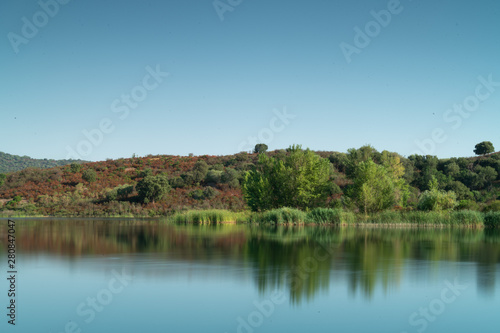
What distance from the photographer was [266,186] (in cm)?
4312

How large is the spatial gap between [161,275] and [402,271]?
7309 mm

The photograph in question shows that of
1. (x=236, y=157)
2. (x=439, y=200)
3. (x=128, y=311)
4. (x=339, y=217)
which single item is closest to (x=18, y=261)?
(x=128, y=311)

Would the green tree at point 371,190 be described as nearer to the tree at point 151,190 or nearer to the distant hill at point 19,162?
the tree at point 151,190

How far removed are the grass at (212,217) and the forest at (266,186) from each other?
0.97 m

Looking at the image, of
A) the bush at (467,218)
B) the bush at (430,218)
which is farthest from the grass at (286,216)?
the bush at (467,218)

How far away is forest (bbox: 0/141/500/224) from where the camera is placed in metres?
40.7

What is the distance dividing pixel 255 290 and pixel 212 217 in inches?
1204

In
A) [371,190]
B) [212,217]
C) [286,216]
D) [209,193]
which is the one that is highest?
[371,190]

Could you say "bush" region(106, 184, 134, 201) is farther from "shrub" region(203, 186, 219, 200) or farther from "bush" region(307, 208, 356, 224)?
"bush" region(307, 208, 356, 224)

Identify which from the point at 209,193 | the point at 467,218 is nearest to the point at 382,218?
the point at 467,218

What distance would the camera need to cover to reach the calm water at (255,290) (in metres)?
8.86

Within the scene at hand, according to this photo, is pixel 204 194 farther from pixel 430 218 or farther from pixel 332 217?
pixel 430 218

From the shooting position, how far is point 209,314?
9.34 meters

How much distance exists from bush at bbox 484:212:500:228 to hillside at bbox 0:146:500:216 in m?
5.65
